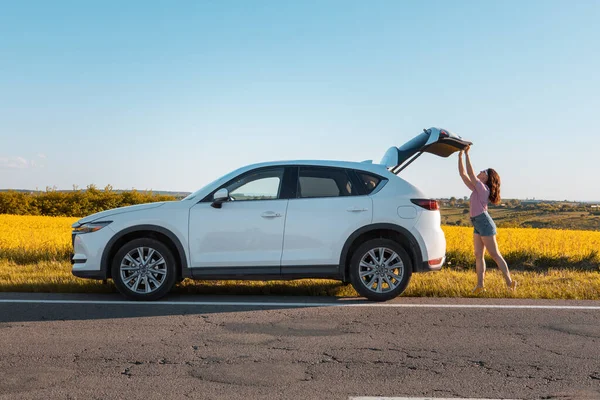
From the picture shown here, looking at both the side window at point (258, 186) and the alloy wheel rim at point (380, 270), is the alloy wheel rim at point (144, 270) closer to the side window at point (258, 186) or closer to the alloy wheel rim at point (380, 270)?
the side window at point (258, 186)

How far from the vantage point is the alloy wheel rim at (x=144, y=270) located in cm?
802

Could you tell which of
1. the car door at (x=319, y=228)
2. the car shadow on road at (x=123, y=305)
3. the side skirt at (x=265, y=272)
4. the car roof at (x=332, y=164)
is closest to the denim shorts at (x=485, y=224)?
the car roof at (x=332, y=164)

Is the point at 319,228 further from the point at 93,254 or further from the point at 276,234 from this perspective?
the point at 93,254

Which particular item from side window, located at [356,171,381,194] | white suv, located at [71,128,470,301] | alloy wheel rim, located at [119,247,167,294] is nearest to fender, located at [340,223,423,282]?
white suv, located at [71,128,470,301]

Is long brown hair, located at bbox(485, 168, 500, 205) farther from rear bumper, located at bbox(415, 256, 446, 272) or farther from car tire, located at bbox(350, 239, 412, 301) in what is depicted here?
car tire, located at bbox(350, 239, 412, 301)

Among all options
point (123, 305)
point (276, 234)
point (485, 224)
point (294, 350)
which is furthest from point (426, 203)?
point (123, 305)

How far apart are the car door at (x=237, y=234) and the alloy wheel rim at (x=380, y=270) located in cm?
109

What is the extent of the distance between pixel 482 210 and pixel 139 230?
458cm

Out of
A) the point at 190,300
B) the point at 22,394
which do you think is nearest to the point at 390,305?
the point at 190,300

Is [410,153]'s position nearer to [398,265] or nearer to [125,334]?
[398,265]

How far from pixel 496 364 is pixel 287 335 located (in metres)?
1.94

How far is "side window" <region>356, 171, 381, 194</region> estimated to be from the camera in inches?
322

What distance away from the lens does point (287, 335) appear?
20.0 feet

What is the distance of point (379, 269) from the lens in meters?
8.06
